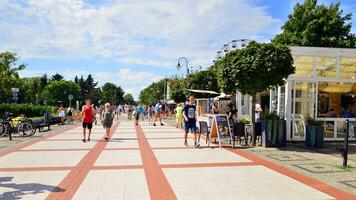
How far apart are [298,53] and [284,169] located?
7.53 meters

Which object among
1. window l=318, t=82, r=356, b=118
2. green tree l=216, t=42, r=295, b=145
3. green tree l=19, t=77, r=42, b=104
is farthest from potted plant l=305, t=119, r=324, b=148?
green tree l=19, t=77, r=42, b=104

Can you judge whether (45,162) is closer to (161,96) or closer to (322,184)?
(322,184)

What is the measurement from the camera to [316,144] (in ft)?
44.1

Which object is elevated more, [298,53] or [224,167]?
[298,53]

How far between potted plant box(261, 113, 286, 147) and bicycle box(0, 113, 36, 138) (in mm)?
10487

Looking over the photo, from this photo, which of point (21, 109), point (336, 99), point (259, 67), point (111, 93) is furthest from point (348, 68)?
point (111, 93)

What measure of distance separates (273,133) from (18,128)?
11.1m

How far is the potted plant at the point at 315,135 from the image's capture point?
44.1 ft

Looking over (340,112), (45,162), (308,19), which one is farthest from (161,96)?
(45,162)

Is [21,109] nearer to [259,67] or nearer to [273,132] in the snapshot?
[273,132]

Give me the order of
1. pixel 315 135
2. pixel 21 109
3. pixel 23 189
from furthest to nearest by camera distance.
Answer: pixel 21 109 < pixel 315 135 < pixel 23 189

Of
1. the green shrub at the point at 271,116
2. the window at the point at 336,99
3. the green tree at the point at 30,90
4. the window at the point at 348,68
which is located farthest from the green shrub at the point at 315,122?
the green tree at the point at 30,90

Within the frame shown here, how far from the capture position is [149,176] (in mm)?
8133

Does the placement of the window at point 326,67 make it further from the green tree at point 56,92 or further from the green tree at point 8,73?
the green tree at point 56,92
